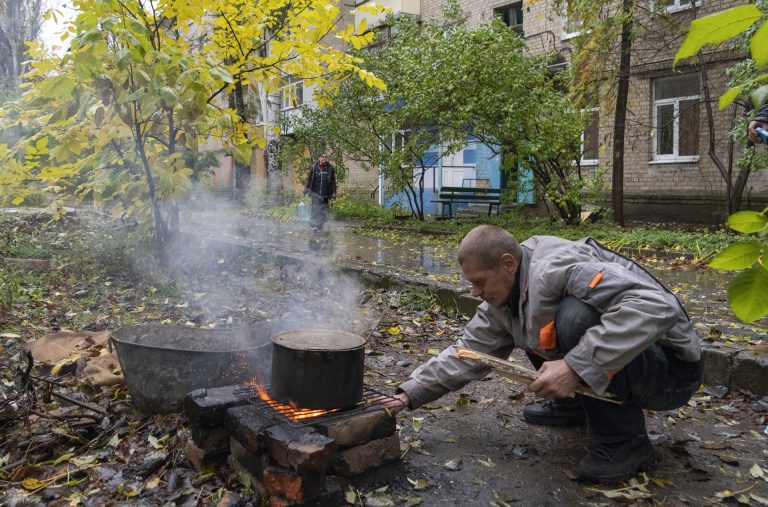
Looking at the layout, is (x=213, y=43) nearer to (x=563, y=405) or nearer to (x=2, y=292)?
(x=2, y=292)

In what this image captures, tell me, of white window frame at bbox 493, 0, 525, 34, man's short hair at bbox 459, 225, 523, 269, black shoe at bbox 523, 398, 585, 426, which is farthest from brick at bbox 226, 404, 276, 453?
white window frame at bbox 493, 0, 525, 34

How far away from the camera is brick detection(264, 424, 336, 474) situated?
2.37 meters

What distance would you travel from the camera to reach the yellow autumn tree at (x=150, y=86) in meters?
4.88

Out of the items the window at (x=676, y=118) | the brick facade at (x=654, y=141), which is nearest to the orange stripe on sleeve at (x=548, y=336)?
the brick facade at (x=654, y=141)

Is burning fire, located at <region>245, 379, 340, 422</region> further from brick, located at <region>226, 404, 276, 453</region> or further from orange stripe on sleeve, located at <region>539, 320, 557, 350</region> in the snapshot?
orange stripe on sleeve, located at <region>539, 320, 557, 350</region>

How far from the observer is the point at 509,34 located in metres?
12.3

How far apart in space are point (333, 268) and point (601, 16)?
30.0ft

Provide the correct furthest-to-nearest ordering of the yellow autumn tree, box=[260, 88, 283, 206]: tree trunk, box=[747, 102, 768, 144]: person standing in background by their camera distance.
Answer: box=[260, 88, 283, 206]: tree trunk, the yellow autumn tree, box=[747, 102, 768, 144]: person standing in background

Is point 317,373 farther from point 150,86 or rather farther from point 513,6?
point 513,6

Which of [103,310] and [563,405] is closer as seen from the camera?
[563,405]

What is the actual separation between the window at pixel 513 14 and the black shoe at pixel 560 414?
701 inches

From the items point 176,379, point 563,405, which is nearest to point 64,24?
point 176,379

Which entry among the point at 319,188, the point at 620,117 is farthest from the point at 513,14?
the point at 319,188

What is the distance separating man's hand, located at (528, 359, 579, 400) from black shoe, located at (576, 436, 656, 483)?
48 cm
